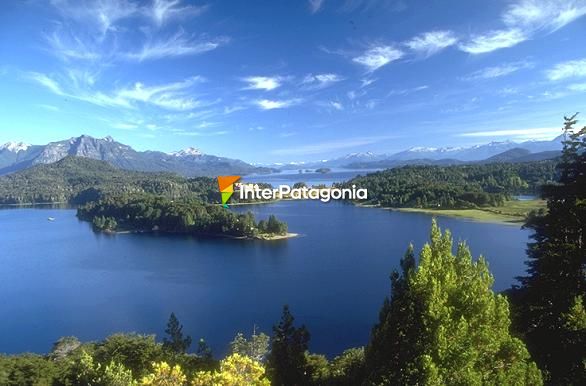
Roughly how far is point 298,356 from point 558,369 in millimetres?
13325

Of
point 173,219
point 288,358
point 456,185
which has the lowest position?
point 288,358

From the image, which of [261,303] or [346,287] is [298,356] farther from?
[346,287]

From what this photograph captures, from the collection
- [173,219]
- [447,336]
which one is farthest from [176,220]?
[447,336]

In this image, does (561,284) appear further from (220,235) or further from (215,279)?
(220,235)

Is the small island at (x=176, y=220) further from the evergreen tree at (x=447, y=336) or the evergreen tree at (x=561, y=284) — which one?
the evergreen tree at (x=447, y=336)

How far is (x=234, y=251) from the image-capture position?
75812 mm

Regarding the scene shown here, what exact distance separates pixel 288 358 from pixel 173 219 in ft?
276

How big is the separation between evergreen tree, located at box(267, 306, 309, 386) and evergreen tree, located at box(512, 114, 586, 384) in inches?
448

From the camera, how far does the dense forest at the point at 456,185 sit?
117312mm

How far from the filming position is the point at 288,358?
2430cm

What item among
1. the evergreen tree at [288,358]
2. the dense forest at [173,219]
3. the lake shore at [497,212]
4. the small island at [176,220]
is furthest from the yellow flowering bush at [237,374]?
the lake shore at [497,212]

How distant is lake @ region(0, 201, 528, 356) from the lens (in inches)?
1610

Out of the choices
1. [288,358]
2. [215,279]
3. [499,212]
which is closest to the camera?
[288,358]

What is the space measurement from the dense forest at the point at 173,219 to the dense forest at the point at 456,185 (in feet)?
170
